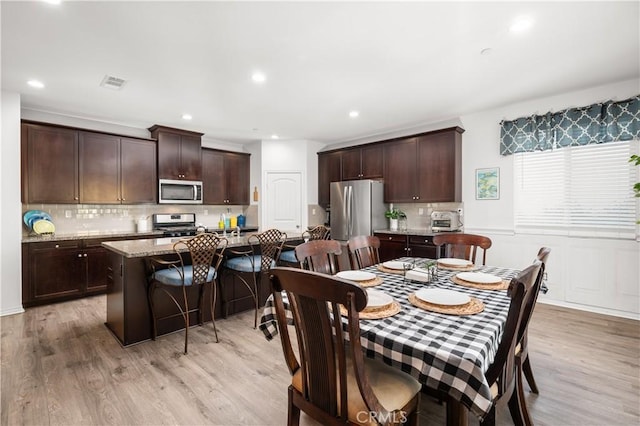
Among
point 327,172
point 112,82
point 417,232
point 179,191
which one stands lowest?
point 417,232

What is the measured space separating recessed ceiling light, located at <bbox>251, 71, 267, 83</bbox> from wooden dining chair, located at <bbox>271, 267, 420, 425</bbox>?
2586 millimetres

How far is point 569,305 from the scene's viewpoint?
12.0 feet

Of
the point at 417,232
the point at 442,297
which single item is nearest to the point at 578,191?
the point at 417,232

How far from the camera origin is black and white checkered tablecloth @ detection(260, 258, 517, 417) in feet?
3.10

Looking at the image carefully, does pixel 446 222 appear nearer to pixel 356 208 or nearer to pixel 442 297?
pixel 356 208

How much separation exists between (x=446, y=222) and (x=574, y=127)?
1911 mm

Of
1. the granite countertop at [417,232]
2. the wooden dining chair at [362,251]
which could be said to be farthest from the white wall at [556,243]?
the wooden dining chair at [362,251]

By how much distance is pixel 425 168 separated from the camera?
4742 millimetres

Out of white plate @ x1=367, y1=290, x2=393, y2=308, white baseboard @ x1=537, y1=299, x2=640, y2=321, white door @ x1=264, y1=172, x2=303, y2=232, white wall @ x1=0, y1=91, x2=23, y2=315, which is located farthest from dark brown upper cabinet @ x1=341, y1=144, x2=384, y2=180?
white wall @ x1=0, y1=91, x2=23, y2=315

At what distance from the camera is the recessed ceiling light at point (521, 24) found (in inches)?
87.0

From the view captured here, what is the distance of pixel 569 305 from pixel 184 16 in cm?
507

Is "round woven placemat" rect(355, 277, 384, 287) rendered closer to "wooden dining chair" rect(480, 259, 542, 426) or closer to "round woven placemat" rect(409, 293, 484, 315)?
"round woven placemat" rect(409, 293, 484, 315)

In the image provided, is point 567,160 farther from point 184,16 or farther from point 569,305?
point 184,16

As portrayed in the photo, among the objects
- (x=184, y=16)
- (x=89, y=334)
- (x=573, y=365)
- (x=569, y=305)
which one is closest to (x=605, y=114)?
(x=569, y=305)
